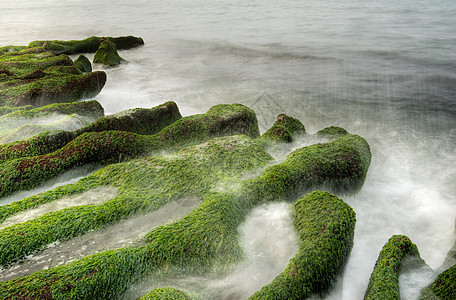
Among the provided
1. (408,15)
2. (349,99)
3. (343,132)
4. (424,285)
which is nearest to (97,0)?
(408,15)

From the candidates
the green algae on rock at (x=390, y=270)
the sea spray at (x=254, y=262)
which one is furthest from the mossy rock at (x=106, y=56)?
the green algae on rock at (x=390, y=270)

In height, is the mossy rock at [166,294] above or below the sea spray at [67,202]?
below

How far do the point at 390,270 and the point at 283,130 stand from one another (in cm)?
339

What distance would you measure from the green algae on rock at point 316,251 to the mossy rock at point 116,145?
2.71 metres

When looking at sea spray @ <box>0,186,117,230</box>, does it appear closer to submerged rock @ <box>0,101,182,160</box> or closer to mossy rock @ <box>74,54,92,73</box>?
submerged rock @ <box>0,101,182,160</box>

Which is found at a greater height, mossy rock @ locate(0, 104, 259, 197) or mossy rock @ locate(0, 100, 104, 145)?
mossy rock @ locate(0, 100, 104, 145)

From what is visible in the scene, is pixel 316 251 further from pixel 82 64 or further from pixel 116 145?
pixel 82 64

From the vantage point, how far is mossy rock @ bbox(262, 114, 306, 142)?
20.6 ft

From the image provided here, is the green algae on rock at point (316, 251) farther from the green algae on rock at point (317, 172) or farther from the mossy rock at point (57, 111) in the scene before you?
the mossy rock at point (57, 111)

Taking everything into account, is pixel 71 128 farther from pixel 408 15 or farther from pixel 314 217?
pixel 408 15

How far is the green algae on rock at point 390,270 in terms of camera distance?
314cm

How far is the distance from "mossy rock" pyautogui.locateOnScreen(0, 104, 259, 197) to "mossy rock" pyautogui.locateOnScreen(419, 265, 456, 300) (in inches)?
156

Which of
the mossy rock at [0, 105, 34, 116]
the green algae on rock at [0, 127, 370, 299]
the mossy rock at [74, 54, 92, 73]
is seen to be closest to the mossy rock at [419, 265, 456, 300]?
the green algae on rock at [0, 127, 370, 299]

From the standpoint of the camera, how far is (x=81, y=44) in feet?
52.6
